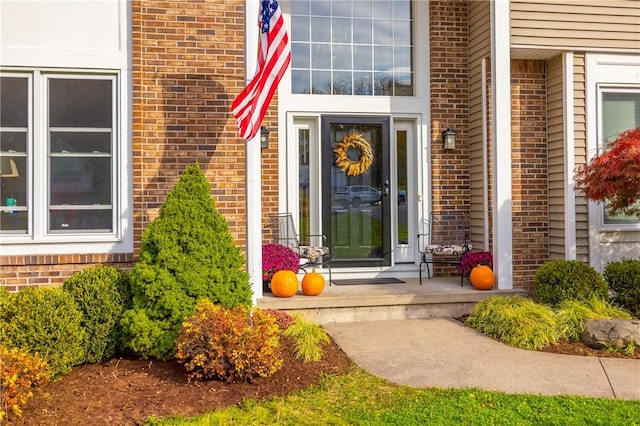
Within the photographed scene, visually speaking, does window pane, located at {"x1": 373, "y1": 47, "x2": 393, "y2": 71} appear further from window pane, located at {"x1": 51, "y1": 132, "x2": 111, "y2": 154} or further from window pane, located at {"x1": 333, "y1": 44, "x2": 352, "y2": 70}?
window pane, located at {"x1": 51, "y1": 132, "x2": 111, "y2": 154}

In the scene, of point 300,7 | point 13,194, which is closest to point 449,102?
point 300,7

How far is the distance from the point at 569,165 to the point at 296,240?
348cm

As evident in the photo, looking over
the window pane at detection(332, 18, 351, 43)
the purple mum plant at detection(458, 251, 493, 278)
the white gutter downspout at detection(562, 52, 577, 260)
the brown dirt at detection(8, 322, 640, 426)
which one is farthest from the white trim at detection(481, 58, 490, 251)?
the brown dirt at detection(8, 322, 640, 426)

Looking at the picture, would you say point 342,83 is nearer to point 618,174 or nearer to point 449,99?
point 449,99

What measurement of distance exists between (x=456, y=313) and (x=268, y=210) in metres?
2.67

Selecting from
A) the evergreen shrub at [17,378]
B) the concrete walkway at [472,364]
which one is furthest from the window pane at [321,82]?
the evergreen shrub at [17,378]

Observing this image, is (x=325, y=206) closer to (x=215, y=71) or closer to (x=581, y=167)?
(x=215, y=71)

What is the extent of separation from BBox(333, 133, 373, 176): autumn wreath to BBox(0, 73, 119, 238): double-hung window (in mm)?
2974

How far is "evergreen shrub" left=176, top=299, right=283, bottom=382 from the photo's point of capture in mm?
3984

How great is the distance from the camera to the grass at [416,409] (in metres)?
3.45

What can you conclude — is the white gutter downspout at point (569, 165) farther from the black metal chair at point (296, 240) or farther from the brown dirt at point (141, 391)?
the brown dirt at point (141, 391)

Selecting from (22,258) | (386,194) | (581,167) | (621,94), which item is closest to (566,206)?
(581,167)

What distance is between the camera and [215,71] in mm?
5660

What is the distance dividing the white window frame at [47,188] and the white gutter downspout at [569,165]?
16.6ft
